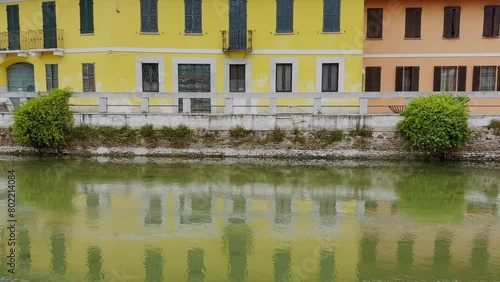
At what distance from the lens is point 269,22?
24656 mm

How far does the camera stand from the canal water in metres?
9.88

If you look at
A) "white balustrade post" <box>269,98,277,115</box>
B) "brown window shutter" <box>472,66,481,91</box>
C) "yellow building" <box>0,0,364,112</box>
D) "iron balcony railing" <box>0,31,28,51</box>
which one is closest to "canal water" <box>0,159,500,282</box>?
"white balustrade post" <box>269,98,277,115</box>

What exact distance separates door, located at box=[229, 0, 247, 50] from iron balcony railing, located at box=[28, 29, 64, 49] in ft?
27.1

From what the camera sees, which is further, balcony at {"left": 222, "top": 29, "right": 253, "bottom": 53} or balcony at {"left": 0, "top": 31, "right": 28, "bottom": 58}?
balcony at {"left": 0, "top": 31, "right": 28, "bottom": 58}

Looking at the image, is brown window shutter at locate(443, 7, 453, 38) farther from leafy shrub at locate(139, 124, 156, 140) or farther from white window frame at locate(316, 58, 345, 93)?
leafy shrub at locate(139, 124, 156, 140)

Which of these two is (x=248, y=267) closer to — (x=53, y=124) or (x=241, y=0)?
(x=53, y=124)

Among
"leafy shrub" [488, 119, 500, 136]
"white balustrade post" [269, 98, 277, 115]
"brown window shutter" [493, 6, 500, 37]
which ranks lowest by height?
"leafy shrub" [488, 119, 500, 136]

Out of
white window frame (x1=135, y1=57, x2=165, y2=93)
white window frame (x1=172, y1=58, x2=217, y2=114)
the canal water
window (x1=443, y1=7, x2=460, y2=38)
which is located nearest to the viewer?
the canal water

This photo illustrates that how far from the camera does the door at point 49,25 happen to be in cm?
2502

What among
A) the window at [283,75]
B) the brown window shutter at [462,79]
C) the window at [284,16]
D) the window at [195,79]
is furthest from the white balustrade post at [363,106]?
the brown window shutter at [462,79]

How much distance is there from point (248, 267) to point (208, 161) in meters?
10.7

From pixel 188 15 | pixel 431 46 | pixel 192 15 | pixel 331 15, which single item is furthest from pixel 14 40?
pixel 431 46

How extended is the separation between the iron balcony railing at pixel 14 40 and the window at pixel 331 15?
14879mm

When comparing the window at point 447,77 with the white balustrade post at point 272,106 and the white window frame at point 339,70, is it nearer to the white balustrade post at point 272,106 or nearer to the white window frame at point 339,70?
the white window frame at point 339,70
